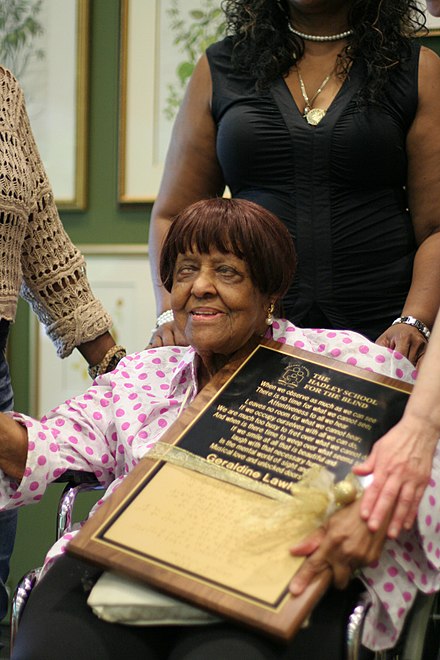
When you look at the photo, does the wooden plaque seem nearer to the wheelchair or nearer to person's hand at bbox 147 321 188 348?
the wheelchair

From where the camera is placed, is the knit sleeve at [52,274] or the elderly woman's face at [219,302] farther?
the knit sleeve at [52,274]

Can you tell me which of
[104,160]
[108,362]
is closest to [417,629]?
[108,362]

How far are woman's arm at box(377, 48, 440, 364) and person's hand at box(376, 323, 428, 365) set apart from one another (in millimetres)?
56

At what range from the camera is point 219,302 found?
5.42ft

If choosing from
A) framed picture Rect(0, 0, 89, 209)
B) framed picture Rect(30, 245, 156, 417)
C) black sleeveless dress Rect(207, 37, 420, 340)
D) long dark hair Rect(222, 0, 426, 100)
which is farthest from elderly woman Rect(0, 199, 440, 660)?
framed picture Rect(0, 0, 89, 209)

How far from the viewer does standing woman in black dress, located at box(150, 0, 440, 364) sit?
1.92 m

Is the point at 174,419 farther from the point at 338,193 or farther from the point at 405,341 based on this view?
the point at 338,193

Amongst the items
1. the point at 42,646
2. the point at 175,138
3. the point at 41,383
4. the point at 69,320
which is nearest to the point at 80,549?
the point at 42,646

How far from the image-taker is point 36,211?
1.94 meters

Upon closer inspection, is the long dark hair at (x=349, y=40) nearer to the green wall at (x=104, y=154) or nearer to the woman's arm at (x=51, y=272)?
the woman's arm at (x=51, y=272)

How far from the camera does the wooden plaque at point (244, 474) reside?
4.30 feet

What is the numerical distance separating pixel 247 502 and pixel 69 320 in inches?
29.4

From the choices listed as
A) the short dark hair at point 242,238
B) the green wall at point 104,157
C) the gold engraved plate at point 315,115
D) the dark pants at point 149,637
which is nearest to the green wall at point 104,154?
the green wall at point 104,157

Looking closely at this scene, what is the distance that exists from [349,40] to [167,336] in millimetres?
752
